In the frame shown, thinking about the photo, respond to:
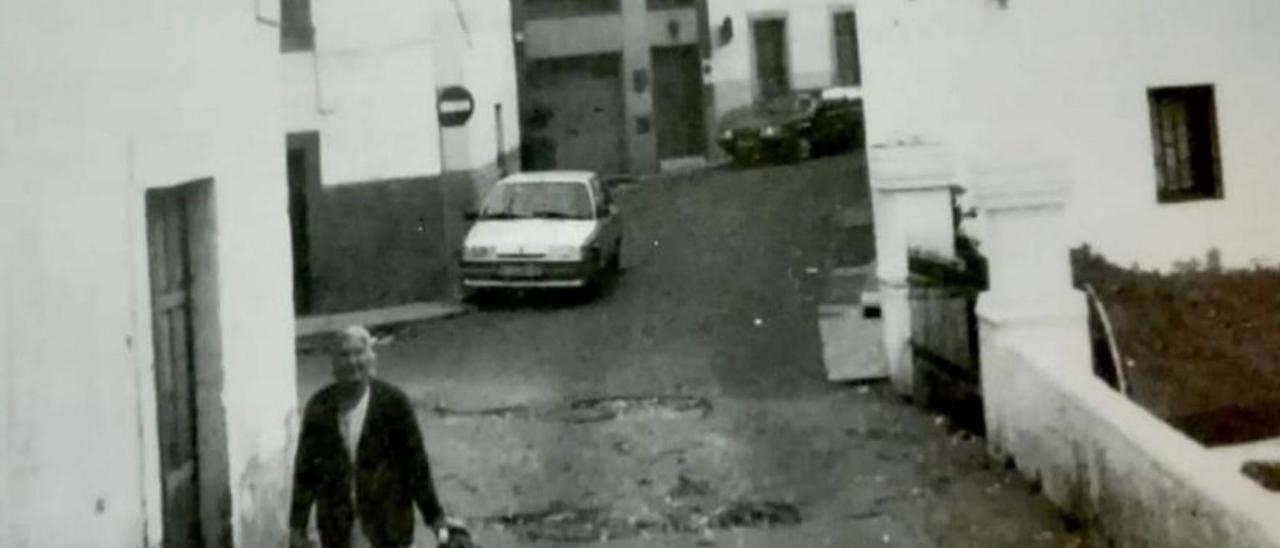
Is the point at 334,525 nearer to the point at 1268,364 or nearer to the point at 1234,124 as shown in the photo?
the point at 1268,364

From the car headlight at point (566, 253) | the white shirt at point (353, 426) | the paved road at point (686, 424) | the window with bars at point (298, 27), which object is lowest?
the paved road at point (686, 424)

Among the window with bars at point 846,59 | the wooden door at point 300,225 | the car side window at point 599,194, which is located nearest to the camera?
the wooden door at point 300,225

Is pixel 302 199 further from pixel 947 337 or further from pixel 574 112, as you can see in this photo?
pixel 947 337

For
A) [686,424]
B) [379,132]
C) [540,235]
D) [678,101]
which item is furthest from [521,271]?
[686,424]

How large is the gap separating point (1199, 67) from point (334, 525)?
7530 mm

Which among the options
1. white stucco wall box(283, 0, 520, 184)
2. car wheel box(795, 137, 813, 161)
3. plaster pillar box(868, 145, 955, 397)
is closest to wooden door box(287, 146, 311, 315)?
white stucco wall box(283, 0, 520, 184)

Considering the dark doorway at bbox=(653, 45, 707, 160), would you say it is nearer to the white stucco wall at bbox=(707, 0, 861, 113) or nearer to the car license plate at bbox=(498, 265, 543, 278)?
the white stucco wall at bbox=(707, 0, 861, 113)

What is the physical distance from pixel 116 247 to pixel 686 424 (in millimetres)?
4974

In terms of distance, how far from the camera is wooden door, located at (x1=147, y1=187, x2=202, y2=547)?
16.3 ft

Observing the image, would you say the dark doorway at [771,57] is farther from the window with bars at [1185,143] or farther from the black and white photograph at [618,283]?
the window with bars at [1185,143]

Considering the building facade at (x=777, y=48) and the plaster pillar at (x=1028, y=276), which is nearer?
the plaster pillar at (x=1028, y=276)

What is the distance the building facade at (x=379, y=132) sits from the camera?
9680 millimetres

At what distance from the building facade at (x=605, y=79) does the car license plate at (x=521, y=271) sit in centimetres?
106

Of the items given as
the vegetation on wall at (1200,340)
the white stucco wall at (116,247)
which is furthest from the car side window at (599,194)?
the white stucco wall at (116,247)
